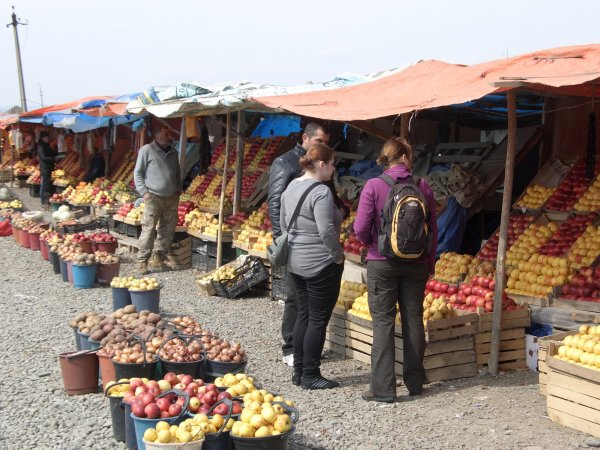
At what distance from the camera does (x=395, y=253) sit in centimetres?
566

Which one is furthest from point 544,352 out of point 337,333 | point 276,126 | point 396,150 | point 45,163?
point 45,163

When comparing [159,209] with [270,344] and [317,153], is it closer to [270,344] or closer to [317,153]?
[270,344]

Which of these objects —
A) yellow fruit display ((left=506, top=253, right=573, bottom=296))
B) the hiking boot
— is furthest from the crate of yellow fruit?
the hiking boot

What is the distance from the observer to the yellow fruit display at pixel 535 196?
8992 mm

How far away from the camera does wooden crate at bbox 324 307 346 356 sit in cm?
731

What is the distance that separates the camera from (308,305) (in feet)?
20.5

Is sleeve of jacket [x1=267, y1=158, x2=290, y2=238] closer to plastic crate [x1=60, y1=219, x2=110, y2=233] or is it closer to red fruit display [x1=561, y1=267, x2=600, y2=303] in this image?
red fruit display [x1=561, y1=267, x2=600, y2=303]

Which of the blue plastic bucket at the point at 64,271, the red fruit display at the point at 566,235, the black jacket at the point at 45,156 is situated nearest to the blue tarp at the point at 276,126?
the blue plastic bucket at the point at 64,271

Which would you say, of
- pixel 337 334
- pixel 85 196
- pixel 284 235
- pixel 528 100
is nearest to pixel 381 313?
pixel 284 235

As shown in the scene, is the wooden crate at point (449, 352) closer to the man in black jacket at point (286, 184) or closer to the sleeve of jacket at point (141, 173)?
the man in black jacket at point (286, 184)

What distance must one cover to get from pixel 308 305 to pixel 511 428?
1.84m

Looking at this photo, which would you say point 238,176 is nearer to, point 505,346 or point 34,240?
point 34,240

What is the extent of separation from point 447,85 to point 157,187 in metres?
5.94

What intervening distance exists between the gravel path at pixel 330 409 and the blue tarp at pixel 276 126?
23.2 feet
